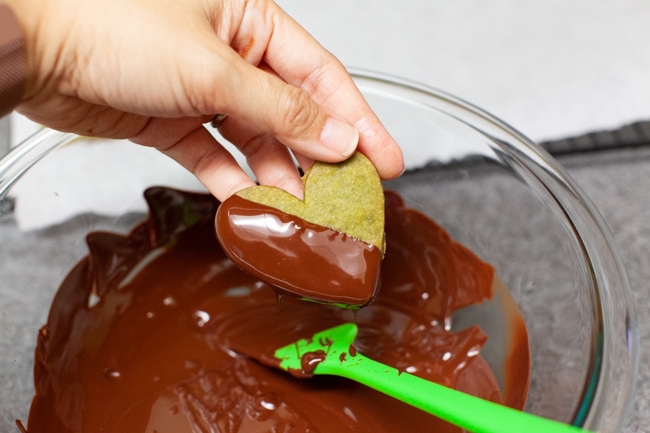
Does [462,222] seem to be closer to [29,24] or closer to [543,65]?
[543,65]

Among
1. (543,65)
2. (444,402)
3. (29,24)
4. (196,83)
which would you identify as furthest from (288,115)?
(543,65)

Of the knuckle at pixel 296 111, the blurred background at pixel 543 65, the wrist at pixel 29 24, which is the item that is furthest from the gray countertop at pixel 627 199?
the wrist at pixel 29 24

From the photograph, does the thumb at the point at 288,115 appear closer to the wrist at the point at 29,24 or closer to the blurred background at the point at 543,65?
the wrist at the point at 29,24

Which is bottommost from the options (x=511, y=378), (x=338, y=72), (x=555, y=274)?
(x=511, y=378)

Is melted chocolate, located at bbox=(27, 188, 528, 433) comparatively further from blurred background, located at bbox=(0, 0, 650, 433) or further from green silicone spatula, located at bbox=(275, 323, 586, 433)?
blurred background, located at bbox=(0, 0, 650, 433)

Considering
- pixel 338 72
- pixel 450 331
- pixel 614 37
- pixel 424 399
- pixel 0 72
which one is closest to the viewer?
pixel 0 72

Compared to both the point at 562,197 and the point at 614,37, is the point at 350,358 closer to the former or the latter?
the point at 562,197

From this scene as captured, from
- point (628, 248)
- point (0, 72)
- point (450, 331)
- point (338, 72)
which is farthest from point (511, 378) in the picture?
point (0, 72)
